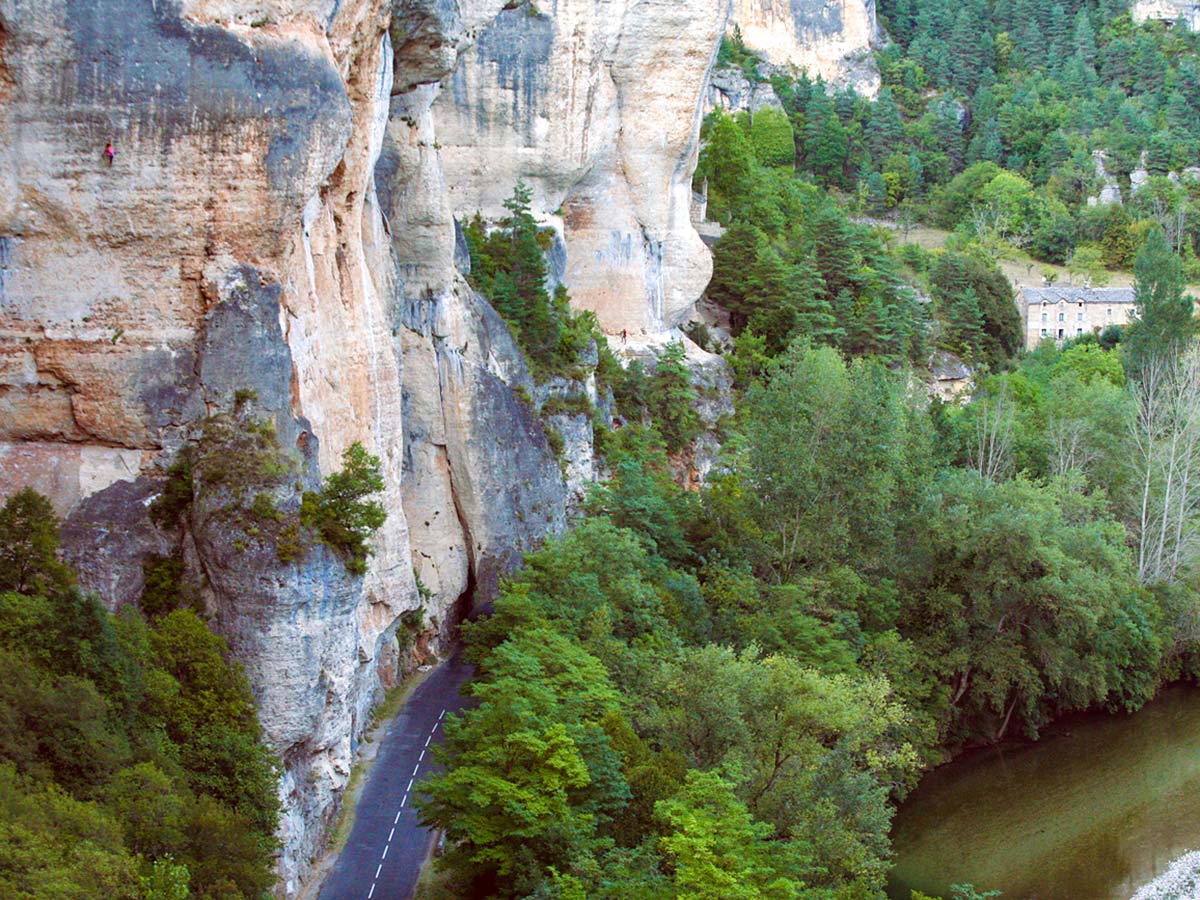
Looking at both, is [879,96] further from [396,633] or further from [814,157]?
[396,633]

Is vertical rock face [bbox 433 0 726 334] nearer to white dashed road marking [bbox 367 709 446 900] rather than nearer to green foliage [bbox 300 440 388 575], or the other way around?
white dashed road marking [bbox 367 709 446 900]

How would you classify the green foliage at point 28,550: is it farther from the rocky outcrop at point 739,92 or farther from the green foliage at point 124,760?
the rocky outcrop at point 739,92

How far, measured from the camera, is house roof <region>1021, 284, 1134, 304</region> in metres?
74.7

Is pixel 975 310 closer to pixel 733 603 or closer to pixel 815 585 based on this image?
pixel 815 585

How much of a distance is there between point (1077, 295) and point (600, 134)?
38.4 metres

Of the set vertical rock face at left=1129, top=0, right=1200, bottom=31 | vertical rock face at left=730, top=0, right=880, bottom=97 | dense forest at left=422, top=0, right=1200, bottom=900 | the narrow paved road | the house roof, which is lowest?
the narrow paved road

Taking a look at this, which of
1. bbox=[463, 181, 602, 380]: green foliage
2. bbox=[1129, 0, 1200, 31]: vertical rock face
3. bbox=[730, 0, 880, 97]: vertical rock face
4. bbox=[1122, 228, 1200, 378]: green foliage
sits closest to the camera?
bbox=[463, 181, 602, 380]: green foliage

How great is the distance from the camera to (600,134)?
146 feet

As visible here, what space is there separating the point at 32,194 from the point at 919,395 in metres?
35.4

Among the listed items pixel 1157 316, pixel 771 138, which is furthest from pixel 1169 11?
pixel 1157 316

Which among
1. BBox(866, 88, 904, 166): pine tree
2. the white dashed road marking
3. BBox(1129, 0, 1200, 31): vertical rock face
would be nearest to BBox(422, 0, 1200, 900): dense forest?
the white dashed road marking

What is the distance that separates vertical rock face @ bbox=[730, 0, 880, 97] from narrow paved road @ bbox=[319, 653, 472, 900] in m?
66.8

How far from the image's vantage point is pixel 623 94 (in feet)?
150

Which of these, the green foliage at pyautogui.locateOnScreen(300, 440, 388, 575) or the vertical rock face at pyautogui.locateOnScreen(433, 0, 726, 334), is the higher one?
the vertical rock face at pyautogui.locateOnScreen(433, 0, 726, 334)
